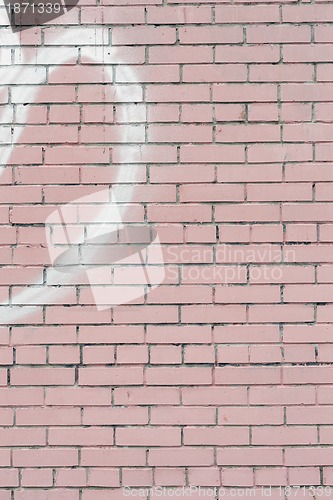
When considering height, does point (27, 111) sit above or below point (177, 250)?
above

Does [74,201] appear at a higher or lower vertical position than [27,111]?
lower

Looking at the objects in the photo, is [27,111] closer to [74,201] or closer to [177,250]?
[74,201]

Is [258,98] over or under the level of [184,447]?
over

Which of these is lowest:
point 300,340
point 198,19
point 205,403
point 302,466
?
point 302,466

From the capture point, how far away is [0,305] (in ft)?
11.4

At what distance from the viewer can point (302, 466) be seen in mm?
3463

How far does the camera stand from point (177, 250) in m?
3.48

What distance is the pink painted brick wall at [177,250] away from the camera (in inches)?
136

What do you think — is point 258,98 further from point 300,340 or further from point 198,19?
point 300,340

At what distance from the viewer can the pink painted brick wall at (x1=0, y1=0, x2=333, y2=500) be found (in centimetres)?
346

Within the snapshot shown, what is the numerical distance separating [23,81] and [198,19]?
74cm

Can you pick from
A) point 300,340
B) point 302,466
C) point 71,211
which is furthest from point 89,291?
point 302,466

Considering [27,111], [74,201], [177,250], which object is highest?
[27,111]

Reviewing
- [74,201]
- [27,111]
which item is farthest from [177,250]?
[27,111]
